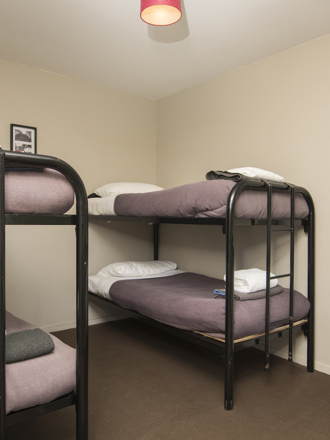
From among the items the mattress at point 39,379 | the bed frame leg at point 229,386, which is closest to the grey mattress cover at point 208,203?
the bed frame leg at point 229,386

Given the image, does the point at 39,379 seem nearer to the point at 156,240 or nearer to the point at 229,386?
the point at 229,386

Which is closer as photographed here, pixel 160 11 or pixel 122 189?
pixel 160 11

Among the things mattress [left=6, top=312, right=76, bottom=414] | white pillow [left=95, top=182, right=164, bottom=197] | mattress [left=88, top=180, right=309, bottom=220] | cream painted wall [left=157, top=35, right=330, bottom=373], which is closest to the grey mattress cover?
mattress [left=88, top=180, right=309, bottom=220]

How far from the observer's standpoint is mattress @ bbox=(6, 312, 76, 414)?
4.27 feet

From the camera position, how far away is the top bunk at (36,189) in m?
1.33

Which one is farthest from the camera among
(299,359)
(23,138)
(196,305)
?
(23,138)

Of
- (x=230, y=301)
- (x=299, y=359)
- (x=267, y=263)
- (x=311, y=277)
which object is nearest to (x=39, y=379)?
(x=230, y=301)

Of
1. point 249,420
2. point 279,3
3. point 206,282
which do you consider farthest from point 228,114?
point 249,420

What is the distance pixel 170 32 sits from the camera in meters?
2.58

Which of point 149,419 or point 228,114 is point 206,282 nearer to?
point 149,419

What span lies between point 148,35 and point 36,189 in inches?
70.4

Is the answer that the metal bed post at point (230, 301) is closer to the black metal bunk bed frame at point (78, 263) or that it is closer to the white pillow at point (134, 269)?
the black metal bunk bed frame at point (78, 263)

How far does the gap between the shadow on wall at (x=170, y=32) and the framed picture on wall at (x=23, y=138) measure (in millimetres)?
1374

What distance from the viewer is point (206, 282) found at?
3043 mm
